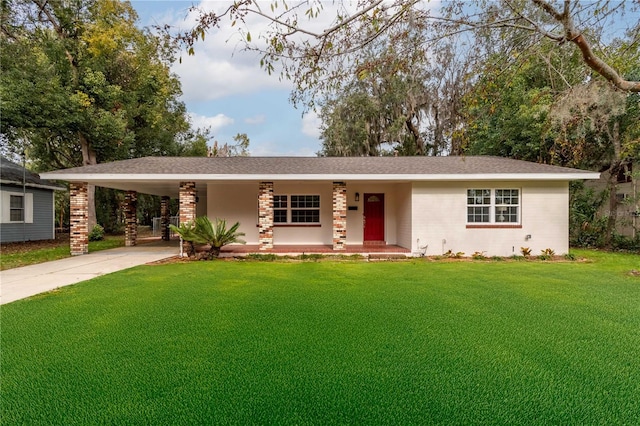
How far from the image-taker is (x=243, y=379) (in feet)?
10.2

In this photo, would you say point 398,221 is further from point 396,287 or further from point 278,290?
point 278,290

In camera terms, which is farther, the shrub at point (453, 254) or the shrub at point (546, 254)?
the shrub at point (453, 254)

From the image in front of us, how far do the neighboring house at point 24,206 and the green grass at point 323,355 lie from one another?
12520 mm

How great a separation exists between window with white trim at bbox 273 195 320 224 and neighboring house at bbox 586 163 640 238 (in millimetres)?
11522

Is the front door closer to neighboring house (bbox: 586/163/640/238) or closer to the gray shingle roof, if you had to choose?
the gray shingle roof

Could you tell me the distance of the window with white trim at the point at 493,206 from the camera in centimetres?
1154

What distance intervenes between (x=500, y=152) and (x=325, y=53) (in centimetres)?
1597

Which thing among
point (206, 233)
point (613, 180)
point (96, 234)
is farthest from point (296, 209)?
point (613, 180)

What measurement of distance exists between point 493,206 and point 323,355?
10.0 meters

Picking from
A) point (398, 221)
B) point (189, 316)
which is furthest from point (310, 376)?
point (398, 221)

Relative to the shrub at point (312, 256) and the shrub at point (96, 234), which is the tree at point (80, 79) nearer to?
the shrub at point (96, 234)

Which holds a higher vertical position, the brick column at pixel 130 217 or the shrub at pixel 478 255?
the brick column at pixel 130 217

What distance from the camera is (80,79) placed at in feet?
55.0

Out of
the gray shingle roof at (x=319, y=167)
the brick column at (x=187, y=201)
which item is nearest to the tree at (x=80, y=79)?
the gray shingle roof at (x=319, y=167)
